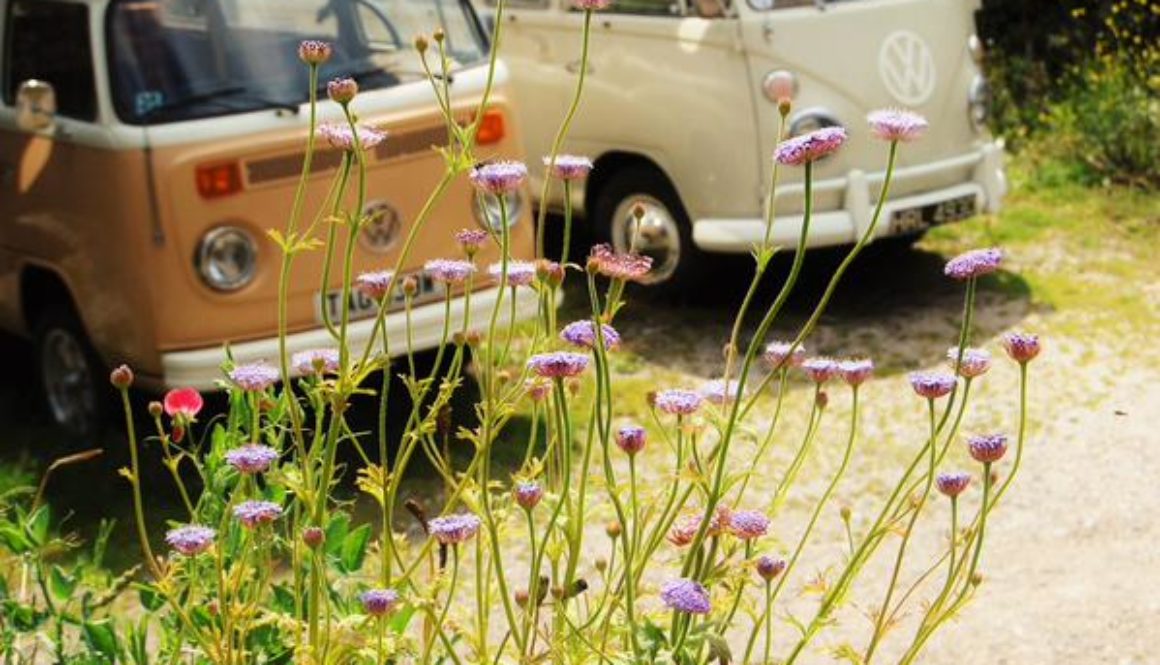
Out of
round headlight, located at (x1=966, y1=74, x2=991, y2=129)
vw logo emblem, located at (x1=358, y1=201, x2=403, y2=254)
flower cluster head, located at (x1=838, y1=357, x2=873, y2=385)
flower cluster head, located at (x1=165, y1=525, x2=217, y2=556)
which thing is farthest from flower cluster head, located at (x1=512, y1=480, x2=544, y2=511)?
round headlight, located at (x1=966, y1=74, x2=991, y2=129)

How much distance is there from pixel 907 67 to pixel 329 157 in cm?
290

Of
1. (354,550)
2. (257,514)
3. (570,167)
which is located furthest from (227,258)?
(257,514)

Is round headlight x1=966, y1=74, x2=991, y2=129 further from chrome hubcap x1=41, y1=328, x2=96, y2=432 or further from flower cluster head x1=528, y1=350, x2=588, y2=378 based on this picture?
flower cluster head x1=528, y1=350, x2=588, y2=378

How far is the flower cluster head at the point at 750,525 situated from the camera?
2.80 m

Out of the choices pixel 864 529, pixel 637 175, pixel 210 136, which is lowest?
pixel 864 529

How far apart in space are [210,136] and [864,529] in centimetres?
250

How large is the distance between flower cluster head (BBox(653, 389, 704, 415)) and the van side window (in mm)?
4165

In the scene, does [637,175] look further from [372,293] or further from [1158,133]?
[372,293]

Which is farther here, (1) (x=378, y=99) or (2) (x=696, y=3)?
(2) (x=696, y=3)

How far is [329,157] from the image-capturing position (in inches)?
264

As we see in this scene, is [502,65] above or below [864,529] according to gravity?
above

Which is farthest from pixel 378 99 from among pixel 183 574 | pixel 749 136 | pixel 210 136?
pixel 183 574

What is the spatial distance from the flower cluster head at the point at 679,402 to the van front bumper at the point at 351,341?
11.2ft

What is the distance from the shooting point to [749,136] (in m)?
8.13
